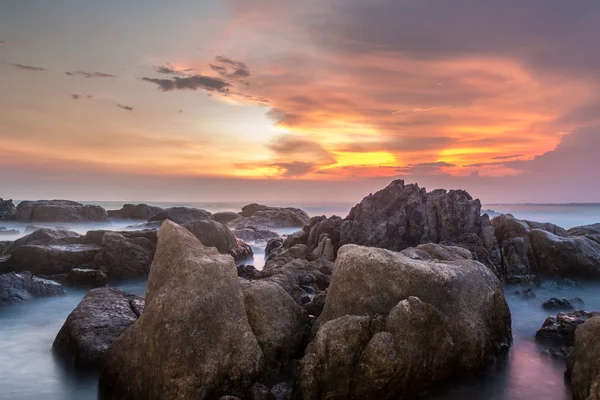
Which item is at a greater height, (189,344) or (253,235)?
(253,235)

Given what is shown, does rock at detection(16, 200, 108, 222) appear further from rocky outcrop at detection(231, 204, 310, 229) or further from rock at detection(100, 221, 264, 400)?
rock at detection(100, 221, 264, 400)

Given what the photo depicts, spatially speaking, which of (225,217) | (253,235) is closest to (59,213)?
(225,217)

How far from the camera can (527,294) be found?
77.9 ft

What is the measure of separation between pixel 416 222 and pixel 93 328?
19.7 m

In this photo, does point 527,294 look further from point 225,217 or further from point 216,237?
point 225,217

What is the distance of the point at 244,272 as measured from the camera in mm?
25469

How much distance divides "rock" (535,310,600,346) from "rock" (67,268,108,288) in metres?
21.7

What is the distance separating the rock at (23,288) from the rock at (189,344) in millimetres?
11815

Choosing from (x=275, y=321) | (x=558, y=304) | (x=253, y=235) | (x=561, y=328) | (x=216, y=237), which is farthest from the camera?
(x=253, y=235)

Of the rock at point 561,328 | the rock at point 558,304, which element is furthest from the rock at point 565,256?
the rock at point 561,328

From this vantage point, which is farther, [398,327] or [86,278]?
[86,278]

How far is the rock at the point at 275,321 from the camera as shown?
40.9 feet

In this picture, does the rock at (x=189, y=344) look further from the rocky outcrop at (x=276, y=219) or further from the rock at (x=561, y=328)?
the rocky outcrop at (x=276, y=219)

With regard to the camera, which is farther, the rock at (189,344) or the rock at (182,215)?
the rock at (182,215)
